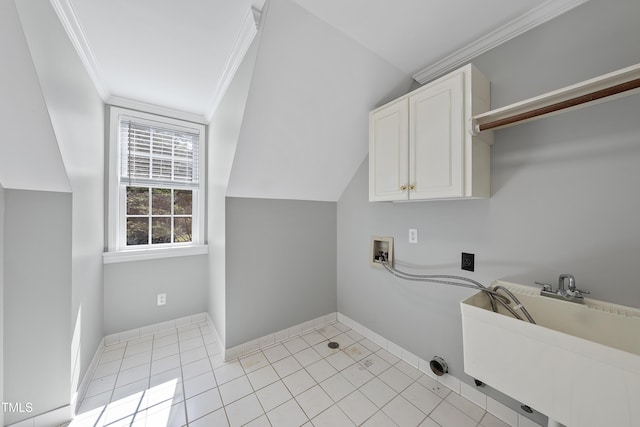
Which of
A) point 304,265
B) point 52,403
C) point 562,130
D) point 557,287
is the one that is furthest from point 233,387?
point 562,130

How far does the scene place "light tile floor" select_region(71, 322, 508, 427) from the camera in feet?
4.76

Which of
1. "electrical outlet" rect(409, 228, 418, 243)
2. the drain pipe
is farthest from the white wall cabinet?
the drain pipe

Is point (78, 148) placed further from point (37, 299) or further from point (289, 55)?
point (289, 55)

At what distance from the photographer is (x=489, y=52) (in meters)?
1.50

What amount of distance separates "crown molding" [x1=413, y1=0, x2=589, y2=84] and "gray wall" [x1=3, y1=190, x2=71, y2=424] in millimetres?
2665

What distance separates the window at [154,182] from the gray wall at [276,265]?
2.94 ft

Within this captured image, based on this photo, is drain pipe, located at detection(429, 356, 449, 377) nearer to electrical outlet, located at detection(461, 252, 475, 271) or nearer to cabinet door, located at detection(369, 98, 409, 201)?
electrical outlet, located at detection(461, 252, 475, 271)

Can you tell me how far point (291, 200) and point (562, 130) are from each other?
2019mm

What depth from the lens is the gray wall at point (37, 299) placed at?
51.2 inches

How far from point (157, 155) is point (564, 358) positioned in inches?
131

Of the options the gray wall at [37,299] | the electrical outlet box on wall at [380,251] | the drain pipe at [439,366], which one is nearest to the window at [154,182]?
the gray wall at [37,299]

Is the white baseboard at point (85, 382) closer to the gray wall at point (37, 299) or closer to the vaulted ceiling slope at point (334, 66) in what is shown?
the gray wall at point (37, 299)

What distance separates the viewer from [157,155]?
2494 millimetres

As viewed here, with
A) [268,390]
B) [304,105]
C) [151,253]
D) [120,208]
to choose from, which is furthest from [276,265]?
[120,208]
